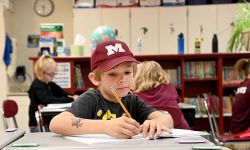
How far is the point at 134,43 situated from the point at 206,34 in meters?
1.22

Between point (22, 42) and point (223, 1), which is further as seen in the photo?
point (22, 42)

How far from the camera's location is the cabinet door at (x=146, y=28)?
6574 mm

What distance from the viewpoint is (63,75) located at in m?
4.94

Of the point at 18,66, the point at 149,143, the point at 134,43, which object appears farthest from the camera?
Answer: the point at 18,66

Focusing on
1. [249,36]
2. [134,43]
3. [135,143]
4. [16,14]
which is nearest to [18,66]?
[16,14]

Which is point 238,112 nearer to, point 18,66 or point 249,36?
point 249,36

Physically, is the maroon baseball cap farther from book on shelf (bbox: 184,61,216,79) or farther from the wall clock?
the wall clock

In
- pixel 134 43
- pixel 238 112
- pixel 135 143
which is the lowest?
pixel 238 112

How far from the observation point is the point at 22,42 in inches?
285

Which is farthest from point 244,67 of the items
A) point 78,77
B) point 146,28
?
point 146,28

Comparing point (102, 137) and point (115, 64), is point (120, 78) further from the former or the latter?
point (102, 137)

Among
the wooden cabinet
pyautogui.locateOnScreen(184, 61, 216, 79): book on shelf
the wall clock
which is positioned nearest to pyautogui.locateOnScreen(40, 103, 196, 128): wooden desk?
pyautogui.locateOnScreen(184, 61, 216, 79): book on shelf

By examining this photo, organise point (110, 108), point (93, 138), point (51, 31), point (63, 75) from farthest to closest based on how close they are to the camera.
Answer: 1. point (51, 31)
2. point (63, 75)
3. point (110, 108)
4. point (93, 138)

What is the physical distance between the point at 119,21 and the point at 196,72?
1935 millimetres
